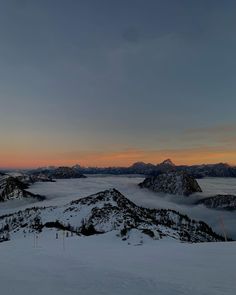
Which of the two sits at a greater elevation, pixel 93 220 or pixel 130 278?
pixel 130 278

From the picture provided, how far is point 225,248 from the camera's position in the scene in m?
25.7

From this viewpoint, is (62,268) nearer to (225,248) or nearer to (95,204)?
(225,248)

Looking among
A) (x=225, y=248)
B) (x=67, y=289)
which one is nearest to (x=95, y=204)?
(x=225, y=248)

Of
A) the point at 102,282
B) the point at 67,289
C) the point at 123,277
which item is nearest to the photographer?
the point at 67,289

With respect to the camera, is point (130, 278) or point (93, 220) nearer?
point (130, 278)

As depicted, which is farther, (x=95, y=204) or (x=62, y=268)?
(x=95, y=204)

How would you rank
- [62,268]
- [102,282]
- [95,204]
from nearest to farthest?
[102,282] → [62,268] → [95,204]

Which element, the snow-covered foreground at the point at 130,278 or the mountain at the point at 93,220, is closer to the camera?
the snow-covered foreground at the point at 130,278

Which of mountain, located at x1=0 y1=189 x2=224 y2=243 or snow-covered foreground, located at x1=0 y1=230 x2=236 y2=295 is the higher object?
snow-covered foreground, located at x1=0 y1=230 x2=236 y2=295

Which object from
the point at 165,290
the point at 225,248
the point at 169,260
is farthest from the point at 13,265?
the point at 225,248

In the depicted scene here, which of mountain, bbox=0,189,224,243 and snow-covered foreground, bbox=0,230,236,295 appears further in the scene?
mountain, bbox=0,189,224,243

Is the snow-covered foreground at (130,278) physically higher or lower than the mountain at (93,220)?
higher

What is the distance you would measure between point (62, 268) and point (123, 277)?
4.82 meters

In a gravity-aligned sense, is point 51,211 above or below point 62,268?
below
